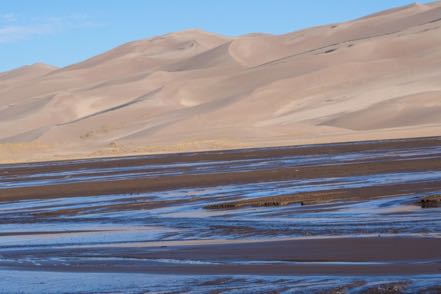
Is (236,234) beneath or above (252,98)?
beneath

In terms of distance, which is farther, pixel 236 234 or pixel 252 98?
pixel 252 98

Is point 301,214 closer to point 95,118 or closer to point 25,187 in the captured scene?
point 25,187

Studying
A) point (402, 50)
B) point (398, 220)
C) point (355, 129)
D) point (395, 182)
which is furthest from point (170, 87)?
point (398, 220)

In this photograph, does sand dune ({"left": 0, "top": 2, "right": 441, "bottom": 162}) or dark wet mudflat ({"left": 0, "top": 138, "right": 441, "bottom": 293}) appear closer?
dark wet mudflat ({"left": 0, "top": 138, "right": 441, "bottom": 293})

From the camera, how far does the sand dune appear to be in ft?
196

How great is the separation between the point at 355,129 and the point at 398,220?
4954 cm

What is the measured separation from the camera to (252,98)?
8625cm

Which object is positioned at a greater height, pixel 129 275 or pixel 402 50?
pixel 402 50

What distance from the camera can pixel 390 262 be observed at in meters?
10.6

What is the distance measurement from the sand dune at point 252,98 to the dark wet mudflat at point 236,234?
28990 mm

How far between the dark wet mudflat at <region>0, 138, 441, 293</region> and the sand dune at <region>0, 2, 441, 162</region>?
28990 mm

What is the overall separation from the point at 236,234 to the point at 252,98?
7293cm

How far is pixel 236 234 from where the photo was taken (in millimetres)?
13555

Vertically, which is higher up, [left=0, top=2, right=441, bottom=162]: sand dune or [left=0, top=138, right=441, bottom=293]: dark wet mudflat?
[left=0, top=2, right=441, bottom=162]: sand dune
